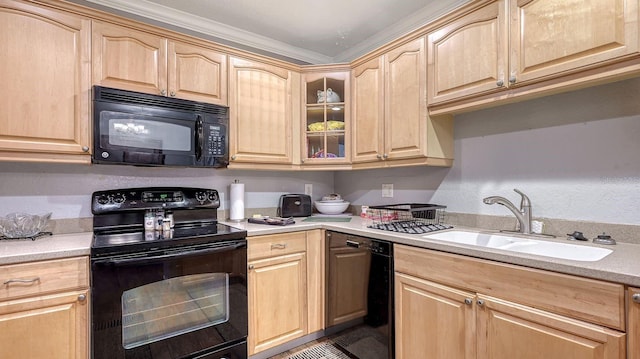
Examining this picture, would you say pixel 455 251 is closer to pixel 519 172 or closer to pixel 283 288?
pixel 519 172

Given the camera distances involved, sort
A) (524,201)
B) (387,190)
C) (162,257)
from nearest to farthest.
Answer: (162,257) < (524,201) < (387,190)

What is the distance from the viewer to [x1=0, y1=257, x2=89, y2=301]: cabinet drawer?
1.33 meters

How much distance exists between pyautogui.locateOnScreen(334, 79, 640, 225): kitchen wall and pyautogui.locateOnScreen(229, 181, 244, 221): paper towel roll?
1.44 m

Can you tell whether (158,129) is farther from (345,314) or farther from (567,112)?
(567,112)

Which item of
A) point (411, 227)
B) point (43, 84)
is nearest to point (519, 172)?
point (411, 227)

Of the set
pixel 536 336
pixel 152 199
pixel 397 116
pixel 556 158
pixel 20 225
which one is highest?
pixel 397 116

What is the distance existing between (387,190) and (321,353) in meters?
1.33

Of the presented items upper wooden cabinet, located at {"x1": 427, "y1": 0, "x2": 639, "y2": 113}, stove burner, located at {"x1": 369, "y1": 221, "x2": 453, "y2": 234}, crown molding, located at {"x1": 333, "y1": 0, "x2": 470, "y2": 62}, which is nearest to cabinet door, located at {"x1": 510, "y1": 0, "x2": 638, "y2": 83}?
upper wooden cabinet, located at {"x1": 427, "y1": 0, "x2": 639, "y2": 113}

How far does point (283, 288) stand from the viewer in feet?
6.99

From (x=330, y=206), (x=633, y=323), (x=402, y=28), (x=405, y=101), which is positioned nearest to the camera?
(x=633, y=323)

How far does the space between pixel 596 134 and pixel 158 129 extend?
239cm

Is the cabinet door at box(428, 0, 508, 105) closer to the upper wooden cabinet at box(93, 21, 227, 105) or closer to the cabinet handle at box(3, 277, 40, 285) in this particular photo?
the upper wooden cabinet at box(93, 21, 227, 105)

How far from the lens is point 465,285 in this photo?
1.43m

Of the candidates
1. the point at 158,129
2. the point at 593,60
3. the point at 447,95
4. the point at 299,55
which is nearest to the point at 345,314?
the point at 447,95
